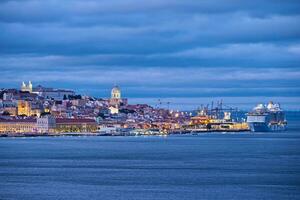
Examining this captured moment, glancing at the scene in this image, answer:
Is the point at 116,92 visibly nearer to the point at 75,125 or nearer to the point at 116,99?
the point at 116,99

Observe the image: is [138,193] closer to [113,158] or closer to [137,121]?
[113,158]

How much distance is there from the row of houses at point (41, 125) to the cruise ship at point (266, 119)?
2139cm

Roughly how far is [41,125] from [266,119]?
27894 mm

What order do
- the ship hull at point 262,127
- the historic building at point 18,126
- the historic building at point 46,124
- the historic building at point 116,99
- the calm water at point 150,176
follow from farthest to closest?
the historic building at point 116,99 → the ship hull at point 262,127 → the historic building at point 46,124 → the historic building at point 18,126 → the calm water at point 150,176

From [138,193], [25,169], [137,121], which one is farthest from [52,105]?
[138,193]

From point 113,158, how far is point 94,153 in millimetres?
5346

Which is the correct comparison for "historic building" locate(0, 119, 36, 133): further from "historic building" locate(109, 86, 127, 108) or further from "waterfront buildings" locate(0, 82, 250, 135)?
"historic building" locate(109, 86, 127, 108)

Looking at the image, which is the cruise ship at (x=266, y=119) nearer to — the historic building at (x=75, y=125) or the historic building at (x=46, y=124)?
the historic building at (x=75, y=125)

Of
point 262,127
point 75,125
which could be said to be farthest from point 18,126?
point 262,127

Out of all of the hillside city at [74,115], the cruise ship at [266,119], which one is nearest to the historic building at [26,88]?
the hillside city at [74,115]

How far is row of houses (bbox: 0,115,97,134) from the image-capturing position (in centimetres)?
9744

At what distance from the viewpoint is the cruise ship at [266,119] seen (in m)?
109

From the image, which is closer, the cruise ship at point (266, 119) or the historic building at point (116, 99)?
the cruise ship at point (266, 119)

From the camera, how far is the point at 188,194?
1134 inches
